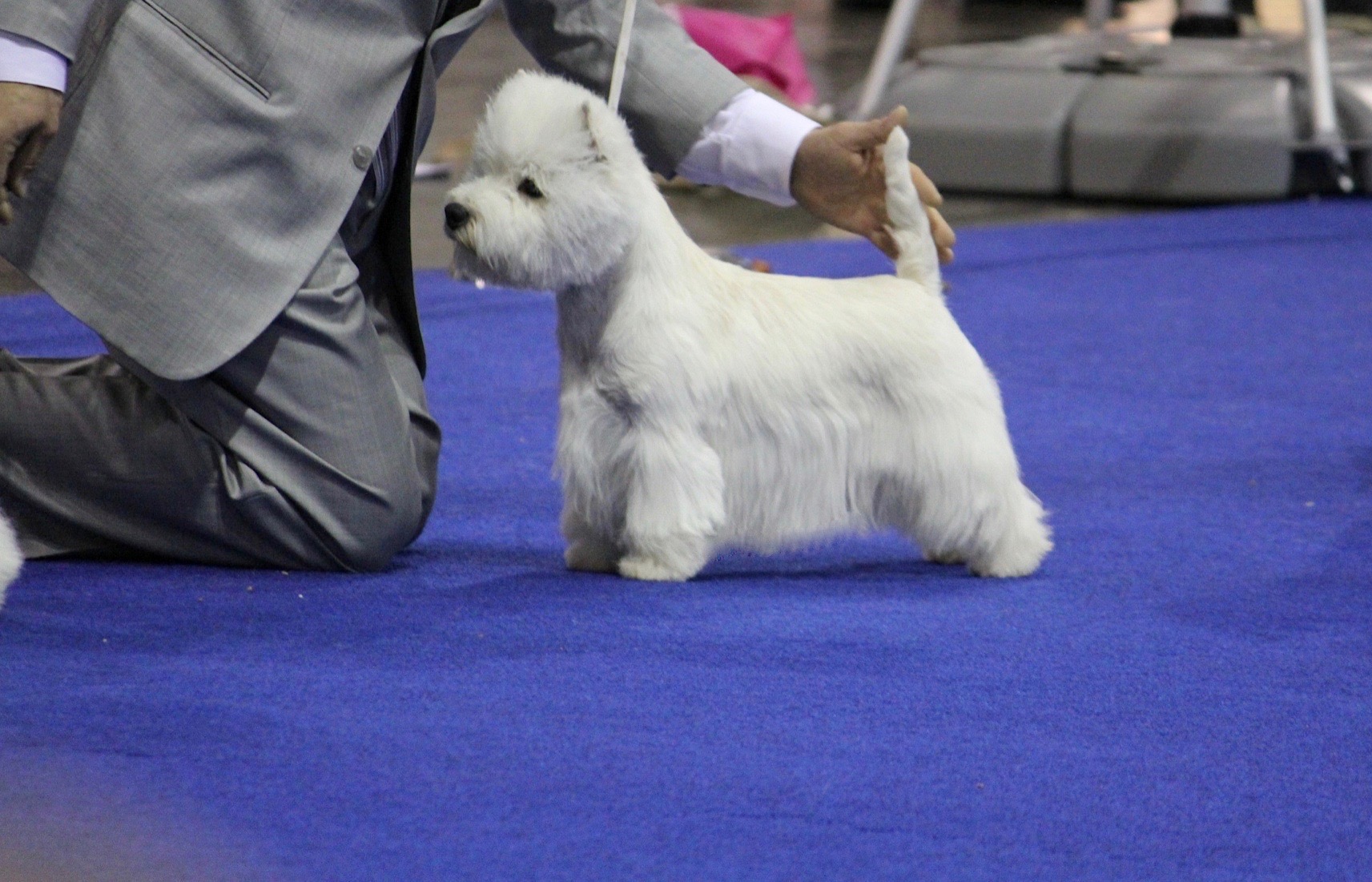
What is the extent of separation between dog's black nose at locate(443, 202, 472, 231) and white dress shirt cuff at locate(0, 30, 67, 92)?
1.20 ft

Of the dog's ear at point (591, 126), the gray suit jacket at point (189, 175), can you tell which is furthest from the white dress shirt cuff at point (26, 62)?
the dog's ear at point (591, 126)

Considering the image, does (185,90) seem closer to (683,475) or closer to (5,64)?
(5,64)

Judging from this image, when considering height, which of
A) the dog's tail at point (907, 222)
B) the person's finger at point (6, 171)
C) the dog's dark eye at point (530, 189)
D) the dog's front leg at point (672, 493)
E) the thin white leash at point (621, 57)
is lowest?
the dog's front leg at point (672, 493)

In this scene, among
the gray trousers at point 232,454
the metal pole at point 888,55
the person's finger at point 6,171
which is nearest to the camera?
the person's finger at point 6,171

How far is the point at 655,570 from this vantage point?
5.71 ft

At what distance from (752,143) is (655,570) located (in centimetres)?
50

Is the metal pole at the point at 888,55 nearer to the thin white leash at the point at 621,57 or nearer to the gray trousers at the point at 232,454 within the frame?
the thin white leash at the point at 621,57

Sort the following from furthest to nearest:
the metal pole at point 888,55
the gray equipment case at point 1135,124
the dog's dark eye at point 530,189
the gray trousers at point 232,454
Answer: the metal pole at point 888,55, the gray equipment case at point 1135,124, the gray trousers at point 232,454, the dog's dark eye at point 530,189

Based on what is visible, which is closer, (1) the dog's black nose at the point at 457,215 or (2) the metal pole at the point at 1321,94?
(1) the dog's black nose at the point at 457,215

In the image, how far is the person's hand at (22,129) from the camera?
1.48 m

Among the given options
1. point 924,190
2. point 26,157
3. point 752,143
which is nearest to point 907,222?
point 924,190

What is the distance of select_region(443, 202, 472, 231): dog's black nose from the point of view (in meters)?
1.57

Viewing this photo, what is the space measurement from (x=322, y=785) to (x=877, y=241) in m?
0.94

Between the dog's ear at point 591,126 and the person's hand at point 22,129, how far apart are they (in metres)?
0.48
